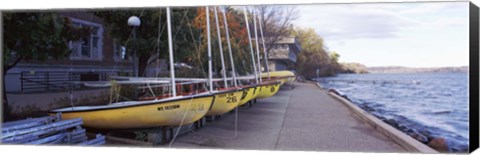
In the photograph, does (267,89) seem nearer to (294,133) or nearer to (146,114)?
(294,133)

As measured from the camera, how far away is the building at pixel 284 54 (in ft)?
27.3

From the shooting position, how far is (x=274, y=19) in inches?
314

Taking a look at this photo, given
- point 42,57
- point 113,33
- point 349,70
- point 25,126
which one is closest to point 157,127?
point 25,126

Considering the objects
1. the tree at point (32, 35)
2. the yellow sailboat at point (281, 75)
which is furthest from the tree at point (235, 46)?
the tree at point (32, 35)

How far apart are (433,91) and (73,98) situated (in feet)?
19.8

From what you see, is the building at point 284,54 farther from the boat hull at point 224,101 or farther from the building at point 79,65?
the building at point 79,65

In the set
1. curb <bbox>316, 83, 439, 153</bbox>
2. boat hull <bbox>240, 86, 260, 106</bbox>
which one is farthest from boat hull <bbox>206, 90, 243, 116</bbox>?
curb <bbox>316, 83, 439, 153</bbox>

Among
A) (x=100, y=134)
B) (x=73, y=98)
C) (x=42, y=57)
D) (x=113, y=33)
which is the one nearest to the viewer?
(x=100, y=134)

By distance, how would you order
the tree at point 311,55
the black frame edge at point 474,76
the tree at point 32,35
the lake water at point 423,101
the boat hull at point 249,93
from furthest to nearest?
1. the boat hull at point 249,93
2. the tree at point 311,55
3. the tree at point 32,35
4. the lake water at point 423,101
5. the black frame edge at point 474,76

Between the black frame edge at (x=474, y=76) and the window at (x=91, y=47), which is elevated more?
the window at (x=91, y=47)

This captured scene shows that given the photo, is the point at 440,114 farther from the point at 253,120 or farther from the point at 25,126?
the point at 25,126

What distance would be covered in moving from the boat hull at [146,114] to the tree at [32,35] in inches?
43.0

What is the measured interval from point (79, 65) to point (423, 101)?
22.6 feet

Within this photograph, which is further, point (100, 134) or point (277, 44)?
point (277, 44)
